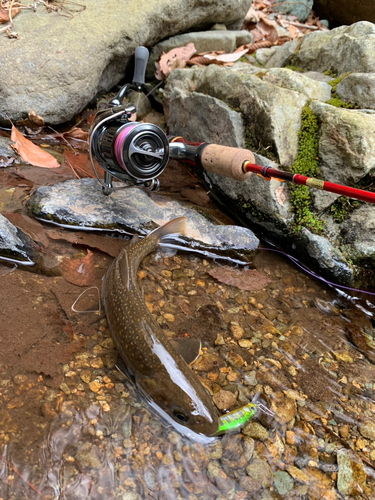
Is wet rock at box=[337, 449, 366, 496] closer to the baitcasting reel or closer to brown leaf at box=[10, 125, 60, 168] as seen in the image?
the baitcasting reel

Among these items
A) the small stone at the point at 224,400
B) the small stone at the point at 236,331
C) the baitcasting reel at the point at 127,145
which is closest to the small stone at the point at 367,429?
the small stone at the point at 224,400

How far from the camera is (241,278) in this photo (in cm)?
408

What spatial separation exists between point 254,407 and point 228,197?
264 centimetres

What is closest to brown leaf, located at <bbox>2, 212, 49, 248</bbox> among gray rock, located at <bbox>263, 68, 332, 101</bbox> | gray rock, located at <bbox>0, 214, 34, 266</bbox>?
gray rock, located at <bbox>0, 214, 34, 266</bbox>

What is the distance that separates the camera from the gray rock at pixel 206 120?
184 inches

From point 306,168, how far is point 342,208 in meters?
0.59

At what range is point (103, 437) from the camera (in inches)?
98.4

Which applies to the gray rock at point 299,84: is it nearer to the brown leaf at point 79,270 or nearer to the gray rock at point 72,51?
the gray rock at point 72,51

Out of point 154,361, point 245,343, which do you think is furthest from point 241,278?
point 154,361

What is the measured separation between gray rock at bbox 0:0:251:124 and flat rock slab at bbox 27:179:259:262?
1.76 m

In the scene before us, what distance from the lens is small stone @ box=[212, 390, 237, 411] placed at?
286cm

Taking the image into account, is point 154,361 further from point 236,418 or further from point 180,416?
point 236,418

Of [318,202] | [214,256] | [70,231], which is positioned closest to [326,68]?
[318,202]

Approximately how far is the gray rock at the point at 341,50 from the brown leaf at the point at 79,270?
420 centimetres
